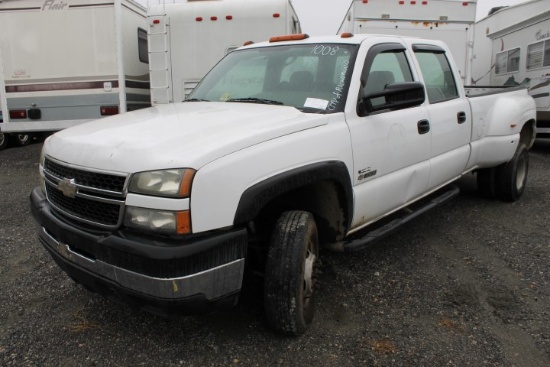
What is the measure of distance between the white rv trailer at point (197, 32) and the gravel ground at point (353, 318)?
4.32m

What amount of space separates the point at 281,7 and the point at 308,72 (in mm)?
4831

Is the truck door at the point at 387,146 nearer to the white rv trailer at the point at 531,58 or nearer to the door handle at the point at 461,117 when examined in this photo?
the door handle at the point at 461,117

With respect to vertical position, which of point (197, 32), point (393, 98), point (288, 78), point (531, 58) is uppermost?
point (197, 32)

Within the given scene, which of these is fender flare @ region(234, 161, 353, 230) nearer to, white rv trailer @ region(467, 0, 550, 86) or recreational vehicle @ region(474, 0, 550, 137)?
recreational vehicle @ region(474, 0, 550, 137)

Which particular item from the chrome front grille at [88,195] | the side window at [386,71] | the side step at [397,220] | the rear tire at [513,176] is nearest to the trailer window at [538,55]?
the rear tire at [513,176]

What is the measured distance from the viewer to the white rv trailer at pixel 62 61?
806cm

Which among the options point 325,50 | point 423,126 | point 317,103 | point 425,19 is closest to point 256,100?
point 317,103

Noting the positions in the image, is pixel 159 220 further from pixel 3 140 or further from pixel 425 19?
pixel 3 140

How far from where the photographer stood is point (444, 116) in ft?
14.2

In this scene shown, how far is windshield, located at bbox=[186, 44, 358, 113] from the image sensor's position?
3.35 metres

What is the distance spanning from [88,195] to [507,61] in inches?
463

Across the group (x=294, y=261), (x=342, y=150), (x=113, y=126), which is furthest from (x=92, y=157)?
(x=342, y=150)

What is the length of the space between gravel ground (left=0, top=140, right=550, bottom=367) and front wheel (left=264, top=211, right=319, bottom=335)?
19cm

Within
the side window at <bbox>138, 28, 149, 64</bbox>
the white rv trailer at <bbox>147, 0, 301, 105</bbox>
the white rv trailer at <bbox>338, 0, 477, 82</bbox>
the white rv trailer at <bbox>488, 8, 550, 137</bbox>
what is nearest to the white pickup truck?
the white rv trailer at <bbox>147, 0, 301, 105</bbox>
